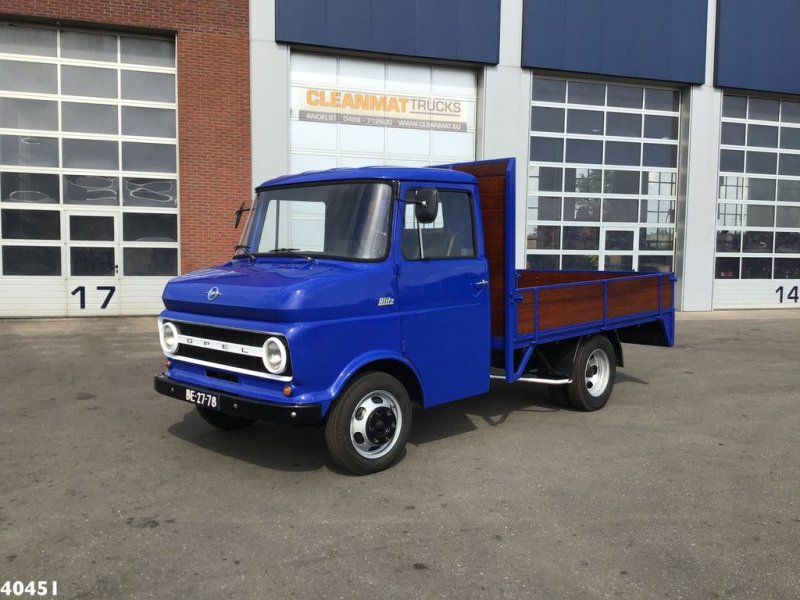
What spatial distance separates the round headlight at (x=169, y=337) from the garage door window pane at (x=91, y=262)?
9.63 meters

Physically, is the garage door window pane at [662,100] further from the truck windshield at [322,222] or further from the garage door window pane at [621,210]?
the truck windshield at [322,222]

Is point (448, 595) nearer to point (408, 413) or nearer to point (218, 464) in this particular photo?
point (408, 413)

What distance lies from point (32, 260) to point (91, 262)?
1.09 m

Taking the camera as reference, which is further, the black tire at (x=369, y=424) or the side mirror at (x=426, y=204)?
the side mirror at (x=426, y=204)

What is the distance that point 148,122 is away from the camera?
47.2ft

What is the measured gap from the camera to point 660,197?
1744 cm

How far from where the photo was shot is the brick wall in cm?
1396

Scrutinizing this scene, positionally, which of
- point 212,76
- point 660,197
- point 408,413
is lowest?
point 408,413

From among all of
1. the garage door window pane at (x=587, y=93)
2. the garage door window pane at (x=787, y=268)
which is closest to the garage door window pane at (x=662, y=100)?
the garage door window pane at (x=587, y=93)

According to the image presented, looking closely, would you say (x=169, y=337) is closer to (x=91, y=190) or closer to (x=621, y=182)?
(x=91, y=190)

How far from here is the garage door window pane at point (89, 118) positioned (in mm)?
14023

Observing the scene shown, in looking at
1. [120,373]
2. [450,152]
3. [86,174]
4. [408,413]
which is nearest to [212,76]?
[86,174]

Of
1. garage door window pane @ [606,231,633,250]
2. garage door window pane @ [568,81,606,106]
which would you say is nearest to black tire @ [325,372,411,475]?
garage door window pane @ [606,231,633,250]

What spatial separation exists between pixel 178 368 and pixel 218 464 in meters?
0.83
